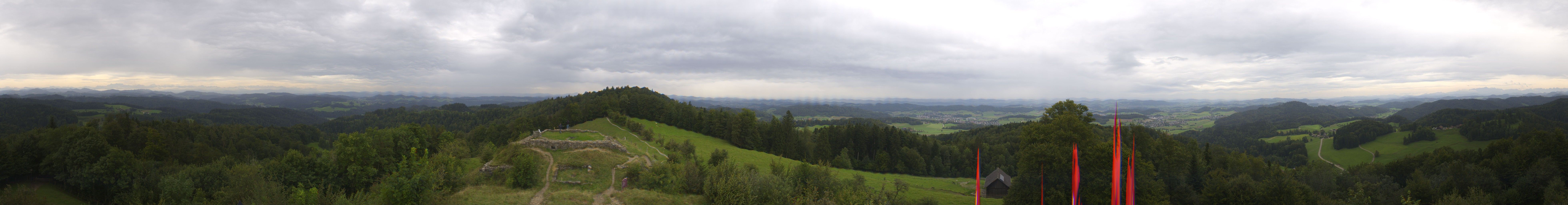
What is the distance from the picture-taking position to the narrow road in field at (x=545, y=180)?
68.0 ft

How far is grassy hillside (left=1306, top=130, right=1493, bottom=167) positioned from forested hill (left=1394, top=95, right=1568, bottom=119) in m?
29.5

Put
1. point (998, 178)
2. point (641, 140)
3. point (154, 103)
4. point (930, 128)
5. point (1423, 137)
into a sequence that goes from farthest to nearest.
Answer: point (154, 103), point (930, 128), point (1423, 137), point (641, 140), point (998, 178)

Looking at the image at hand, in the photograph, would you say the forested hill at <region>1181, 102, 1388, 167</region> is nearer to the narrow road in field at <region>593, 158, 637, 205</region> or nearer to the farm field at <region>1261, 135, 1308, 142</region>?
the farm field at <region>1261, 135, 1308, 142</region>

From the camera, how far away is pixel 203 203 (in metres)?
27.0

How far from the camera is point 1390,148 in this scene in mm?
86500

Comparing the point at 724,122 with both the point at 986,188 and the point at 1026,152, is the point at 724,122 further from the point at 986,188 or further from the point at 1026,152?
the point at 1026,152

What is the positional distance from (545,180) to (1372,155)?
408ft

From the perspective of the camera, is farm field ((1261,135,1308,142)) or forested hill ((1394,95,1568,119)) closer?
farm field ((1261,135,1308,142))

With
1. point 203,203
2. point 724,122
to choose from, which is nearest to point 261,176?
point 203,203

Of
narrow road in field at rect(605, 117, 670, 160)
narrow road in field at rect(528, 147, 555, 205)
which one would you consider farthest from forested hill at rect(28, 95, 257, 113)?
narrow road in field at rect(528, 147, 555, 205)

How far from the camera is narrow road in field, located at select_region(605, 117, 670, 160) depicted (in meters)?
36.8

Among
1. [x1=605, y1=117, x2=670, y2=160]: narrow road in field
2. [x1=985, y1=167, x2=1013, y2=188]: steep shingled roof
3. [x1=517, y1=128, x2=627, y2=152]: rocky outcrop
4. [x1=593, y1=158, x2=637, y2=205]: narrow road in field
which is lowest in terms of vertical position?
[x1=985, y1=167, x2=1013, y2=188]: steep shingled roof

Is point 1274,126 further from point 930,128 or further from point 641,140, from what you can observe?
point 641,140

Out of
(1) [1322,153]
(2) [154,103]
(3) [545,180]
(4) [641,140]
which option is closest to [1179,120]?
(1) [1322,153]
